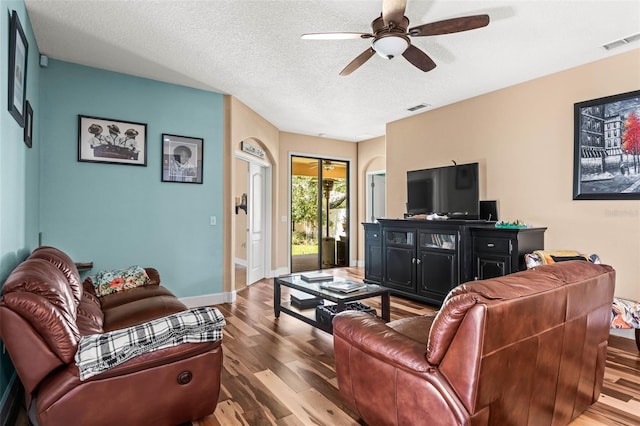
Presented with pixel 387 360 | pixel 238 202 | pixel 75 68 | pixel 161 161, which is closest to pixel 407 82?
pixel 161 161

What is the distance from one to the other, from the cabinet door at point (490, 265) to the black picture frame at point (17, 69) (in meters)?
4.38

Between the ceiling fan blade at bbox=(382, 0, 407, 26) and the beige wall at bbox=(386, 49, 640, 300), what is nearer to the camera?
the ceiling fan blade at bbox=(382, 0, 407, 26)

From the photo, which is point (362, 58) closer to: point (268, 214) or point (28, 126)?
point (28, 126)

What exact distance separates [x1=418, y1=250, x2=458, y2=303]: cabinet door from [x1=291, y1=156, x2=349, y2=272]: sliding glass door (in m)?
3.06

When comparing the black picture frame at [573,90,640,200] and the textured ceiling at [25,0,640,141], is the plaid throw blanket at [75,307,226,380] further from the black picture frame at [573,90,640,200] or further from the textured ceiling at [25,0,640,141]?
the black picture frame at [573,90,640,200]

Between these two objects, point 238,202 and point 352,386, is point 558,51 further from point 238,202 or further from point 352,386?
point 238,202

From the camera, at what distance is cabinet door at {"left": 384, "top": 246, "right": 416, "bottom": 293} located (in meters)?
4.73

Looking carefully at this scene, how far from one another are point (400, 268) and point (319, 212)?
279 centimetres

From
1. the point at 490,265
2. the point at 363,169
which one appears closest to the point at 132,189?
the point at 490,265

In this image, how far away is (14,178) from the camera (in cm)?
229

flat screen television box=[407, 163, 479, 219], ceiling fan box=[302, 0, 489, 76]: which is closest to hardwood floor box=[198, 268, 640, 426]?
flat screen television box=[407, 163, 479, 219]

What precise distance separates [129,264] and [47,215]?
939 millimetres

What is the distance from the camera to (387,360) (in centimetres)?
160

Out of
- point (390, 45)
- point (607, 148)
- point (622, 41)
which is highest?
point (622, 41)
